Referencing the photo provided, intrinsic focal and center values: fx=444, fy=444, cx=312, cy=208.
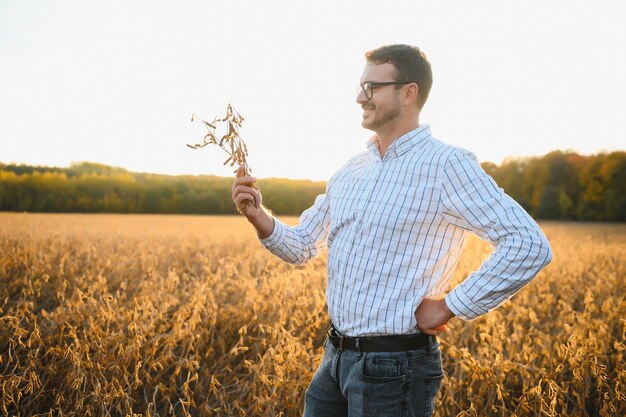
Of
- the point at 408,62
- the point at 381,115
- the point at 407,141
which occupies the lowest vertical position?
the point at 407,141

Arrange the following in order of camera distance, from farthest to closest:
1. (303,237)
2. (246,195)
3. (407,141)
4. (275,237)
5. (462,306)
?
1. (303,237)
2. (275,237)
3. (246,195)
4. (407,141)
5. (462,306)

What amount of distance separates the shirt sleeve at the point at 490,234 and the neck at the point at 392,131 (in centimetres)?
32

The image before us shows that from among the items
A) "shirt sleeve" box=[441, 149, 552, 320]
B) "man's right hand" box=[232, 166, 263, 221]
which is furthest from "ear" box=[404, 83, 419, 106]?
"man's right hand" box=[232, 166, 263, 221]

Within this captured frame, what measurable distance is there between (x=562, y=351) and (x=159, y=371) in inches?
130

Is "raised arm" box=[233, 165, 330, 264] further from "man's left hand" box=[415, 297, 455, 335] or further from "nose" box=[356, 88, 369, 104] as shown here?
"man's left hand" box=[415, 297, 455, 335]

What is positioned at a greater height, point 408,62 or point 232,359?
point 408,62

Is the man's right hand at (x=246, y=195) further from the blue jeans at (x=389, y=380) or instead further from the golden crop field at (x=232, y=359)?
the golden crop field at (x=232, y=359)

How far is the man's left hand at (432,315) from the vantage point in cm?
185

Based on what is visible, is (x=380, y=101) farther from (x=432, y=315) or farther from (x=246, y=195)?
(x=432, y=315)

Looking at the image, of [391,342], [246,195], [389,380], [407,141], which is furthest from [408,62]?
[389,380]

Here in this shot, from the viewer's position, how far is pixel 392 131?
2.12m

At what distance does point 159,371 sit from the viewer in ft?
12.8

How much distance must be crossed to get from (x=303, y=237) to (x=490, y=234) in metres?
1.05

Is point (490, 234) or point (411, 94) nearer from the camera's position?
point (490, 234)
